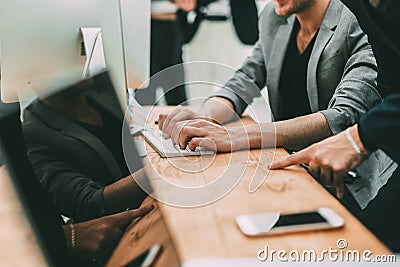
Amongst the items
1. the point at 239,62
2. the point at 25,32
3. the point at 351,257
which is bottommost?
the point at 351,257

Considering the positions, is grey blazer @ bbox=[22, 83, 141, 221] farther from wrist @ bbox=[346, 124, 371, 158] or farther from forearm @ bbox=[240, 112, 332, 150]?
wrist @ bbox=[346, 124, 371, 158]

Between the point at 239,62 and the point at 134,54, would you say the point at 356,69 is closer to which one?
the point at 239,62

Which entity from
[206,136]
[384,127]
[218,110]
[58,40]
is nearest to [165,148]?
[206,136]

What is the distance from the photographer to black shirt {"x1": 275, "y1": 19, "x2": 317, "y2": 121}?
1.06 m

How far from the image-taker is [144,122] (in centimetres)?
107

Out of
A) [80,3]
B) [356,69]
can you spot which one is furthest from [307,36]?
[80,3]

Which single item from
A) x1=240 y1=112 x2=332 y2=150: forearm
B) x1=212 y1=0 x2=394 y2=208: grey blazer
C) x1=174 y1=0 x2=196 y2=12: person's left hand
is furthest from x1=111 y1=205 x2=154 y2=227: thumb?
x1=174 y1=0 x2=196 y2=12: person's left hand

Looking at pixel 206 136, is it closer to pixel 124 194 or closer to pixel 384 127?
pixel 124 194

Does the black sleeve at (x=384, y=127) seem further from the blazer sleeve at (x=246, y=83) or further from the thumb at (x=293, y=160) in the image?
the blazer sleeve at (x=246, y=83)

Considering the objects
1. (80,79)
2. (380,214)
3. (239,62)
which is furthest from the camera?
(239,62)

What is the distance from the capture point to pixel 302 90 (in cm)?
108

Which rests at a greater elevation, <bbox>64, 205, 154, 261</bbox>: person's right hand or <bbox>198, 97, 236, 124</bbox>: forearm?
<bbox>198, 97, 236, 124</bbox>: forearm

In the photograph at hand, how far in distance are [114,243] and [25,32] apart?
1.44 ft

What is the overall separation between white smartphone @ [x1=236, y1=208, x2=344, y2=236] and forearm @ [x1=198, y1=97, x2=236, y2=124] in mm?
332
